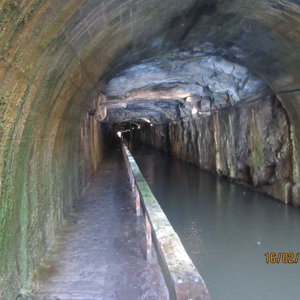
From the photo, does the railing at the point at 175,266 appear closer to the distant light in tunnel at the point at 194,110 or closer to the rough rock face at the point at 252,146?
the rough rock face at the point at 252,146

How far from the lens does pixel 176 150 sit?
2006cm

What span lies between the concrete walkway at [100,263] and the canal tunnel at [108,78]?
0.79 ft

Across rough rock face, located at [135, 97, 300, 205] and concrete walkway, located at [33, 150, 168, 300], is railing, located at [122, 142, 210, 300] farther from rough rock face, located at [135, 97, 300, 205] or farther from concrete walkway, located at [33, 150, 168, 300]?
rough rock face, located at [135, 97, 300, 205]

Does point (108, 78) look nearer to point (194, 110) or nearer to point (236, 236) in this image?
point (236, 236)

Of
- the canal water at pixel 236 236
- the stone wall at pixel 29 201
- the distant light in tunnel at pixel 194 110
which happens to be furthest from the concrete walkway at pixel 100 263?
the distant light in tunnel at pixel 194 110

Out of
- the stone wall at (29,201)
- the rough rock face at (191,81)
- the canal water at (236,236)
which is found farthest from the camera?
the rough rock face at (191,81)

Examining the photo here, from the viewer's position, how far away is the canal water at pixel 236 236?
13.9 feet

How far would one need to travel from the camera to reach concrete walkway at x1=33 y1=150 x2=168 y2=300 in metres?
2.96

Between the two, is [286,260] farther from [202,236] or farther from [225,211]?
[225,211]

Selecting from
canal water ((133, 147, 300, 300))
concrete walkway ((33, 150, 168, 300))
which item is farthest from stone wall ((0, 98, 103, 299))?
canal water ((133, 147, 300, 300))

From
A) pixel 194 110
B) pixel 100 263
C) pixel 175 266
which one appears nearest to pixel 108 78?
pixel 100 263
